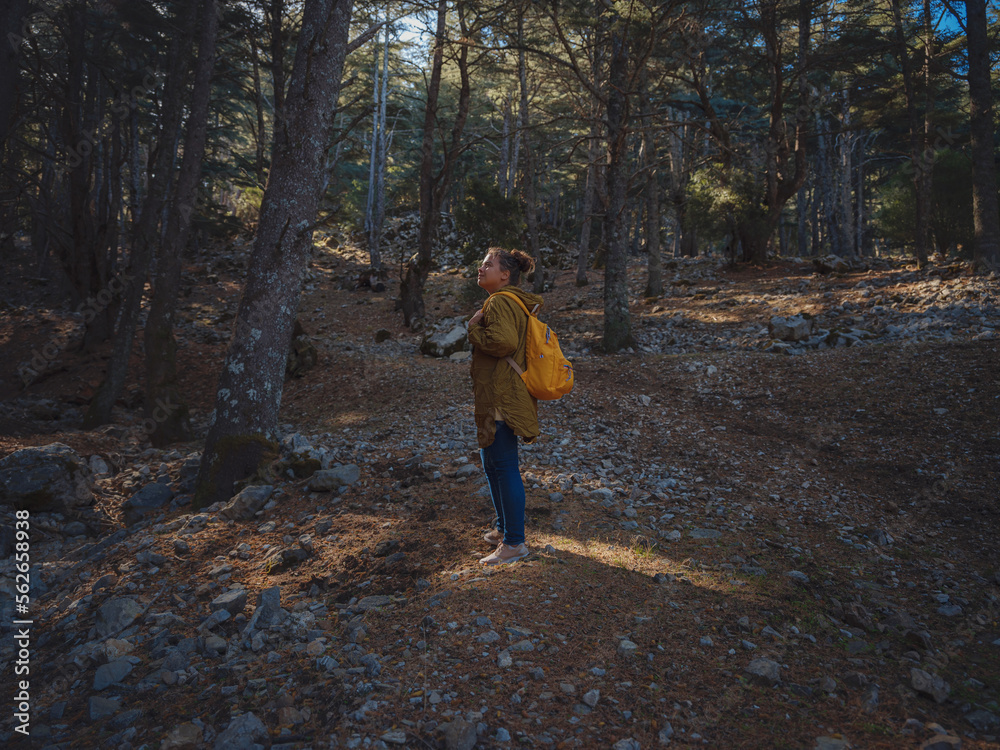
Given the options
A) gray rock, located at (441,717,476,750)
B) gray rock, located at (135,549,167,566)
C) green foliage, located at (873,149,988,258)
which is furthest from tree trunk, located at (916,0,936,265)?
gray rock, located at (135,549,167,566)

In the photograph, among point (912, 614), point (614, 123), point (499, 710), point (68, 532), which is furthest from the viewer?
point (614, 123)

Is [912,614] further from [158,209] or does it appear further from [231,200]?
[231,200]

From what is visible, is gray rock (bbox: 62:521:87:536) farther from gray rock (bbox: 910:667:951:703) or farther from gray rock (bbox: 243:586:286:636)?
gray rock (bbox: 910:667:951:703)

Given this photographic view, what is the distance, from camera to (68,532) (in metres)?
5.49

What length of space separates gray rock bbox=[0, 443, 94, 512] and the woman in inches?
190

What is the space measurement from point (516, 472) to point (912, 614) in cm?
267

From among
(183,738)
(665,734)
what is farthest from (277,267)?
(665,734)

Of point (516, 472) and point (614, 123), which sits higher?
point (614, 123)

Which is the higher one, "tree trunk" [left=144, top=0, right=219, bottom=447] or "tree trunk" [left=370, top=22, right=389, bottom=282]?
"tree trunk" [left=370, top=22, right=389, bottom=282]

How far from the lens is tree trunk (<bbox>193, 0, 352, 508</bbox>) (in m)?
5.70

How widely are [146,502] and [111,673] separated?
3352 mm

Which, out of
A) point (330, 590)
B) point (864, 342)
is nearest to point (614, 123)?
point (864, 342)

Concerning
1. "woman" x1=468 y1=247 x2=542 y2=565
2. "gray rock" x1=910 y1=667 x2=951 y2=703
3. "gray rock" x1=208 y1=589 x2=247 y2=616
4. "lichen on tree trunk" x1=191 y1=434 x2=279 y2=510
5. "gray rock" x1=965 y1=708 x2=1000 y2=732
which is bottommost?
"gray rock" x1=965 y1=708 x2=1000 y2=732

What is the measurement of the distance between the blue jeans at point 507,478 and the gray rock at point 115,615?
250 centimetres
